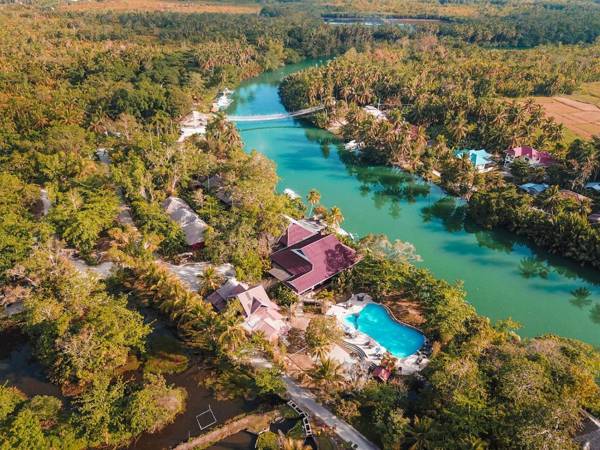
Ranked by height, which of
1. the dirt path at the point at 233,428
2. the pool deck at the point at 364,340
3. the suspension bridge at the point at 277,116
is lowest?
the dirt path at the point at 233,428

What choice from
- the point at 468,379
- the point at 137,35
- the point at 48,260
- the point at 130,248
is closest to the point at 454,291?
the point at 468,379

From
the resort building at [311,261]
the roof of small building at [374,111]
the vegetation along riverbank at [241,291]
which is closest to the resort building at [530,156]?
the vegetation along riverbank at [241,291]

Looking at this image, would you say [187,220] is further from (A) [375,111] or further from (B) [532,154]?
(A) [375,111]

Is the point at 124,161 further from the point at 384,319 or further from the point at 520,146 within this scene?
the point at 520,146

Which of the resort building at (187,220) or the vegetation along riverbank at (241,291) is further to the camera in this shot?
the resort building at (187,220)

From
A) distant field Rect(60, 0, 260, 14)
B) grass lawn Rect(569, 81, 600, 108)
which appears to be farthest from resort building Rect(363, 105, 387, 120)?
distant field Rect(60, 0, 260, 14)

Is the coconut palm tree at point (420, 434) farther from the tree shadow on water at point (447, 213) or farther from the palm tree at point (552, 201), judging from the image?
the palm tree at point (552, 201)

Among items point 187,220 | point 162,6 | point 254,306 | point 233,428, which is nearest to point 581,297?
point 254,306
